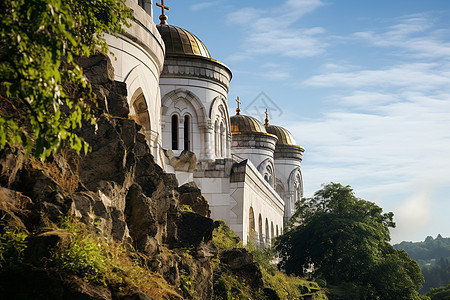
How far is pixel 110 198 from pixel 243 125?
114 feet

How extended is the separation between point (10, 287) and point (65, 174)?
7.20 ft

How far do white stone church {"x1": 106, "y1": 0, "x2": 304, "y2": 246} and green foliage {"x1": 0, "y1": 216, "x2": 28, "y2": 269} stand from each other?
7866mm

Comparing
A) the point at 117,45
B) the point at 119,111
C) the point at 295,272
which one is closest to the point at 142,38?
the point at 117,45

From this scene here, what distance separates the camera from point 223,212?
23.4 meters

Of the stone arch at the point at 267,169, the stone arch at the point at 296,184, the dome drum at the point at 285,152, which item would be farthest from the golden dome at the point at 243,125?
the stone arch at the point at 296,184

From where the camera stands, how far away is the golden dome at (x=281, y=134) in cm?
5247

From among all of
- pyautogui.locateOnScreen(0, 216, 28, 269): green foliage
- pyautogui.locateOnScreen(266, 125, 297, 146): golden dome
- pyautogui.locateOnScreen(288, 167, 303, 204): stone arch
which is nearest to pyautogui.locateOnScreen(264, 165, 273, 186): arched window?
pyautogui.locateOnScreen(288, 167, 303, 204): stone arch

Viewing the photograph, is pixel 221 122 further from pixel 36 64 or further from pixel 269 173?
pixel 36 64

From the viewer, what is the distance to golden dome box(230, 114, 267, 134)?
142 feet

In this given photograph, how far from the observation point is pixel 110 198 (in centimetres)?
880

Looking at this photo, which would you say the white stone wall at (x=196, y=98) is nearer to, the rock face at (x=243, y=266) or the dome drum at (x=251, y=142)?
the dome drum at (x=251, y=142)

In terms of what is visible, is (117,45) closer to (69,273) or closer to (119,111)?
(119,111)

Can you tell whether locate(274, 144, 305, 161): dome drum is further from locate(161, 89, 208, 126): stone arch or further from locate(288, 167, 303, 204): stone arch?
locate(161, 89, 208, 126): stone arch

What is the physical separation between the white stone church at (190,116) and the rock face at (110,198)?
4348mm
